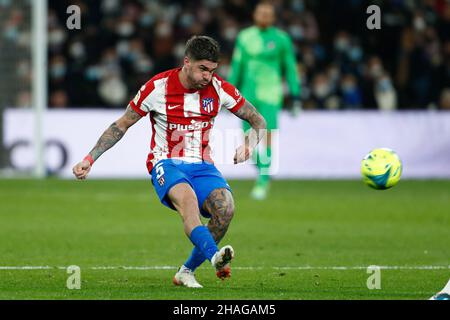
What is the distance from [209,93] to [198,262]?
129cm

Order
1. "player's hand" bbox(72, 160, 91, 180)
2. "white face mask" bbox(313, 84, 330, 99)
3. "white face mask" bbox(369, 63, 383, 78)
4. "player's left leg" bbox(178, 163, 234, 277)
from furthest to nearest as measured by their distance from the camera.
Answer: "white face mask" bbox(369, 63, 383, 78) < "white face mask" bbox(313, 84, 330, 99) < "player's left leg" bbox(178, 163, 234, 277) < "player's hand" bbox(72, 160, 91, 180)

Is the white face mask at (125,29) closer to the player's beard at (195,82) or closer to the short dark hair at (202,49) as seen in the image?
the player's beard at (195,82)

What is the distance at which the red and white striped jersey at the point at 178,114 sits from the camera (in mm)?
8508

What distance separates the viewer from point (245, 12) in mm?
25500

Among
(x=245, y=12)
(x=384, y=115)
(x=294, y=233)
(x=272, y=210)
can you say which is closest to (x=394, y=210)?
(x=272, y=210)

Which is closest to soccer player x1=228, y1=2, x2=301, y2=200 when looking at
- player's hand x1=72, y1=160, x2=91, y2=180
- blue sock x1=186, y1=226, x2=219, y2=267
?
player's hand x1=72, y1=160, x2=91, y2=180

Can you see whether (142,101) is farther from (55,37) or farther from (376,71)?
(376,71)

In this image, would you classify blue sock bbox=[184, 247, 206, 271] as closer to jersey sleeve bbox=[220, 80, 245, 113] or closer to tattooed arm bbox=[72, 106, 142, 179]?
tattooed arm bbox=[72, 106, 142, 179]

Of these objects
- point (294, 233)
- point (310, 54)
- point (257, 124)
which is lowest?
point (294, 233)

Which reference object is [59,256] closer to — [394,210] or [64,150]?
[394,210]

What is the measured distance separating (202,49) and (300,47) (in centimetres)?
1684

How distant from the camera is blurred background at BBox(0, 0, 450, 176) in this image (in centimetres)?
2362

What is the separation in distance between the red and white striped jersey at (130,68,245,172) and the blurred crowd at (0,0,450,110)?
46.5 ft

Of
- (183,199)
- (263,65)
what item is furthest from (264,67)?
(183,199)
